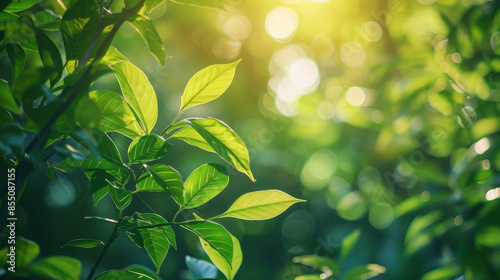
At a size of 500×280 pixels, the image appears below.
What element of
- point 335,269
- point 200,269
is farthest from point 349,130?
point 200,269

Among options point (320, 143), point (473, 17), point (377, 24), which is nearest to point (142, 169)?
point (473, 17)

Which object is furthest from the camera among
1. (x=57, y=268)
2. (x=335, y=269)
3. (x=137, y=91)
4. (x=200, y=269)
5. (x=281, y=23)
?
(x=281, y=23)

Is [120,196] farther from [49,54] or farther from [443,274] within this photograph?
[443,274]

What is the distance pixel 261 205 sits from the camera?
1.04 ft

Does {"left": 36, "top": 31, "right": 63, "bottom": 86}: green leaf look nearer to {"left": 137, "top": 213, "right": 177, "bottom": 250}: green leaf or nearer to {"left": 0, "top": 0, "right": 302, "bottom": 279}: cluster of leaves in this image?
{"left": 0, "top": 0, "right": 302, "bottom": 279}: cluster of leaves

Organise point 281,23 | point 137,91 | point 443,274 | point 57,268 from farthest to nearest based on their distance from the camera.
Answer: point 281,23 < point 443,274 < point 137,91 < point 57,268

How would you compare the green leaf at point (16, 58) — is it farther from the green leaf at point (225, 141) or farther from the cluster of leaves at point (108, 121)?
the green leaf at point (225, 141)

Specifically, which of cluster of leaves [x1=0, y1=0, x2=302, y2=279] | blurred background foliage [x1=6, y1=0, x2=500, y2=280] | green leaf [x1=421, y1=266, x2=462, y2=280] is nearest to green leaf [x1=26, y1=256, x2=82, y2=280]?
cluster of leaves [x1=0, y1=0, x2=302, y2=279]

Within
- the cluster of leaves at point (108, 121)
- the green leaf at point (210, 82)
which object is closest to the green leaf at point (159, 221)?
the cluster of leaves at point (108, 121)

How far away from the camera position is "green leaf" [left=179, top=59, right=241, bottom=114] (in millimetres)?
304

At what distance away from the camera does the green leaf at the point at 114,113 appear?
0.94ft

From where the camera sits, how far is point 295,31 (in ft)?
5.13

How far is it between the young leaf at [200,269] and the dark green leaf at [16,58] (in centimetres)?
26

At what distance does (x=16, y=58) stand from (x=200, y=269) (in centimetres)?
28
